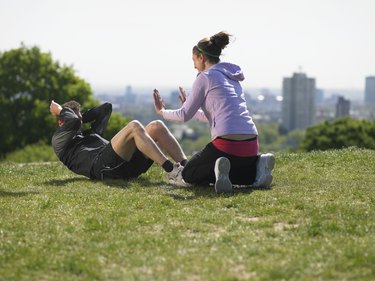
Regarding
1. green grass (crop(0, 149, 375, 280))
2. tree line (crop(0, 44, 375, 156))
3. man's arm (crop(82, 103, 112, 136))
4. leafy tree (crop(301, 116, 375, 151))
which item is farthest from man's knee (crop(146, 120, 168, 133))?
leafy tree (crop(301, 116, 375, 151))

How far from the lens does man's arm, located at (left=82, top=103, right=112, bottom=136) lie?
42.5 ft

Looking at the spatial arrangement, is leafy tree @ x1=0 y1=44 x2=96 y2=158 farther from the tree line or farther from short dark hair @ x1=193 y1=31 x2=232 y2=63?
short dark hair @ x1=193 y1=31 x2=232 y2=63

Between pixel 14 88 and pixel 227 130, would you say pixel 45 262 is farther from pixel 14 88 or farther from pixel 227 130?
pixel 14 88

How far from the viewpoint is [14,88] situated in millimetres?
54438

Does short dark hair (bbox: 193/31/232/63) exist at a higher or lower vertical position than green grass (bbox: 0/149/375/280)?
higher

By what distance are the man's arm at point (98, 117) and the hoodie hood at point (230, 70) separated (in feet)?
9.38

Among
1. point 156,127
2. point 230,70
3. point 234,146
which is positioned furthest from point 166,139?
point 230,70

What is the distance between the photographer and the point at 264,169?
11.0 m

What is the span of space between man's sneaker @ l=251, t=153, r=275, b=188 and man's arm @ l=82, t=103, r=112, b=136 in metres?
3.44

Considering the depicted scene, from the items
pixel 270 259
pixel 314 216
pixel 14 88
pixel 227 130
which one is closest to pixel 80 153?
pixel 227 130

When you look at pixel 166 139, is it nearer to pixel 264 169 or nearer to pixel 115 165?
pixel 115 165

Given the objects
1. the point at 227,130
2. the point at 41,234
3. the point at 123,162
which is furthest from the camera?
the point at 123,162

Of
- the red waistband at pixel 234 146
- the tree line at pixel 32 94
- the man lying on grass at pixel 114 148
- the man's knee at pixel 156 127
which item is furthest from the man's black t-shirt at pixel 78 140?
the tree line at pixel 32 94

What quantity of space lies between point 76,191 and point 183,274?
5.10m
